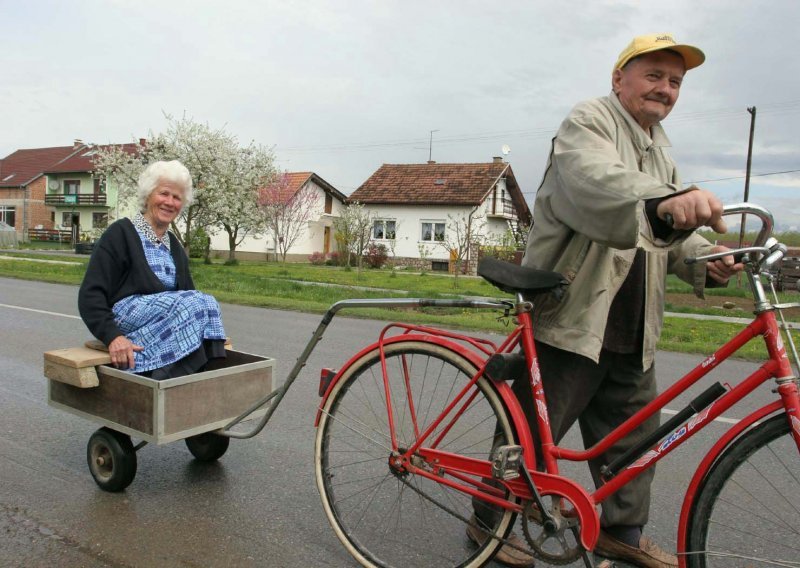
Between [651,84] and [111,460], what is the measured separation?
10.3 ft

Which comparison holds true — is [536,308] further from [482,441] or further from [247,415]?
[247,415]

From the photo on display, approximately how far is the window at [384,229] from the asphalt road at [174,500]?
1410 inches

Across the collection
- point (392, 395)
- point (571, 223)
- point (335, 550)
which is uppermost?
point (571, 223)

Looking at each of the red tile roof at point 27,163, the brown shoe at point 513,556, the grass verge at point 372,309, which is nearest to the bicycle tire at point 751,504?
the brown shoe at point 513,556

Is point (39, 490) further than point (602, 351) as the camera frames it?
Yes

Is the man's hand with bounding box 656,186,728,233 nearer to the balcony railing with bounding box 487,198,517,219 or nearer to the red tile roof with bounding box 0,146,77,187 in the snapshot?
the balcony railing with bounding box 487,198,517,219

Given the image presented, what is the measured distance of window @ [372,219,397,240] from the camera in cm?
4134

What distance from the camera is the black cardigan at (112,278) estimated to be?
11.3 feet

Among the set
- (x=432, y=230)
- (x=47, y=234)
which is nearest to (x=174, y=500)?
(x=432, y=230)

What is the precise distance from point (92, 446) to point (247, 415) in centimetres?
89

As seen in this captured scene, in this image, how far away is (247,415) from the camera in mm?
3465

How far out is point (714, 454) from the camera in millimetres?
2115

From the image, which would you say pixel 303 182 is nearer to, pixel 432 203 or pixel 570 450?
pixel 432 203

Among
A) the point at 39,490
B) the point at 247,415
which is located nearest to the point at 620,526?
the point at 247,415
